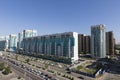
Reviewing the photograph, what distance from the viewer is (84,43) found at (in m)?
88.0

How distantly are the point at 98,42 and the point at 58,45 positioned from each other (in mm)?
24724

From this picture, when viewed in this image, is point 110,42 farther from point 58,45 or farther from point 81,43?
point 58,45

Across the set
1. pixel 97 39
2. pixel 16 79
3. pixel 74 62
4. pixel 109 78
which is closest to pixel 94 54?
pixel 97 39

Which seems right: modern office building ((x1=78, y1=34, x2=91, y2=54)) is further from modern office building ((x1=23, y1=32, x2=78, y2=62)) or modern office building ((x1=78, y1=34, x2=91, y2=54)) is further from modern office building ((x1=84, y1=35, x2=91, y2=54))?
modern office building ((x1=23, y1=32, x2=78, y2=62))

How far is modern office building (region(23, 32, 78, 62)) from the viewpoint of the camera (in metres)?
56.5

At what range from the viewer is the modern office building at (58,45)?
56.5m

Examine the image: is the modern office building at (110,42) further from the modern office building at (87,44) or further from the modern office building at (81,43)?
the modern office building at (81,43)

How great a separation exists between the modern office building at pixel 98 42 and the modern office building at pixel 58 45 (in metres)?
16.2

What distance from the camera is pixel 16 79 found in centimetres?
3544

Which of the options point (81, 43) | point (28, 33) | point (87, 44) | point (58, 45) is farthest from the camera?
point (28, 33)

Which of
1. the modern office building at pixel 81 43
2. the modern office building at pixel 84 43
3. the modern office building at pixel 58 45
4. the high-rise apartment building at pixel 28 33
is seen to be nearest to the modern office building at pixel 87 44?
the modern office building at pixel 84 43

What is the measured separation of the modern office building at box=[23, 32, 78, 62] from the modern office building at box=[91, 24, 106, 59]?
53.1 ft

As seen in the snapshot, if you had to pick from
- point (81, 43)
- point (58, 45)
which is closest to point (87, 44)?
point (81, 43)

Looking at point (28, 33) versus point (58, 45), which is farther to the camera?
point (28, 33)
